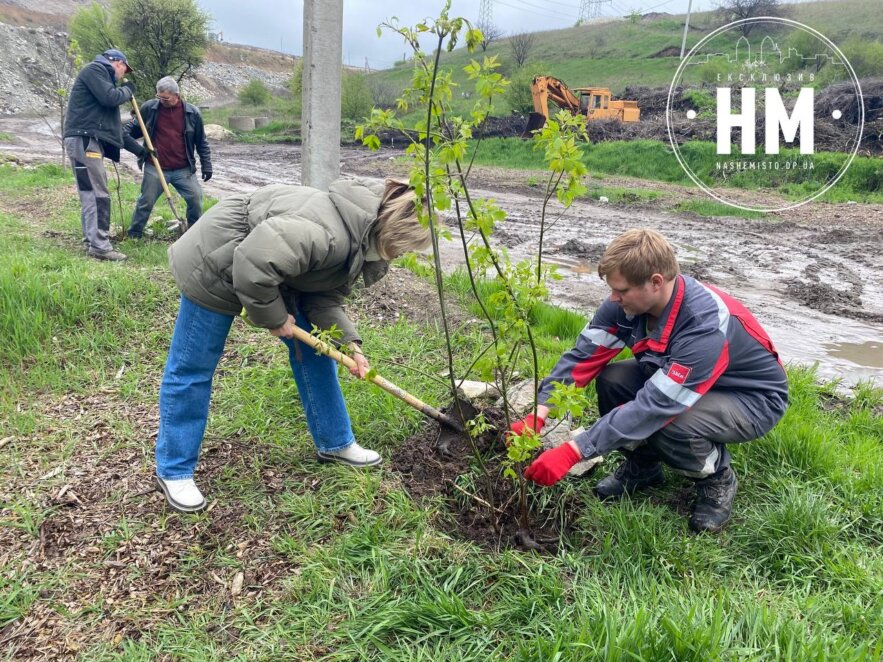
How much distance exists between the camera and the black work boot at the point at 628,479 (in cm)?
290

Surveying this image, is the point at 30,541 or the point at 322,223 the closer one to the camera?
the point at 322,223

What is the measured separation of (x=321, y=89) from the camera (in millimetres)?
4410

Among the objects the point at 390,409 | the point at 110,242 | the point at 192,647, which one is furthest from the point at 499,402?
the point at 110,242

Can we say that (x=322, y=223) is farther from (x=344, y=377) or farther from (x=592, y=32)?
(x=592, y=32)

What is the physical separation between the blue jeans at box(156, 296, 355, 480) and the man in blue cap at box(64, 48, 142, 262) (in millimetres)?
3903

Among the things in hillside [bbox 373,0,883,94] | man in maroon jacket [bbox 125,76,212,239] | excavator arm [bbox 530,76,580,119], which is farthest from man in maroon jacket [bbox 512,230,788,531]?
hillside [bbox 373,0,883,94]

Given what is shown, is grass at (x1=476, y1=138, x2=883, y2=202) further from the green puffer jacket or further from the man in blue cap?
the green puffer jacket

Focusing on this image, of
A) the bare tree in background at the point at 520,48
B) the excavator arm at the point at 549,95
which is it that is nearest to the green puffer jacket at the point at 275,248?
the excavator arm at the point at 549,95

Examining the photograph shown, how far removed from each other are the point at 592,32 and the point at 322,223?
7048 cm

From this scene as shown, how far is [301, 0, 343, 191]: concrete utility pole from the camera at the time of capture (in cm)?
427

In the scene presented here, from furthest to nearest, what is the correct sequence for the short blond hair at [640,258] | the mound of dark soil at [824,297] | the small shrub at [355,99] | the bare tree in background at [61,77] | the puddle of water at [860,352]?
1. the small shrub at [355,99]
2. the bare tree in background at [61,77]
3. the mound of dark soil at [824,297]
4. the puddle of water at [860,352]
5. the short blond hair at [640,258]

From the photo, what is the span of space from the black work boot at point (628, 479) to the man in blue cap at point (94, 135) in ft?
17.1

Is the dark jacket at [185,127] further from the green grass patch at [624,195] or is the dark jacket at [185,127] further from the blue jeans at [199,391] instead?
the green grass patch at [624,195]

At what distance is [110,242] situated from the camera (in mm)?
6410
